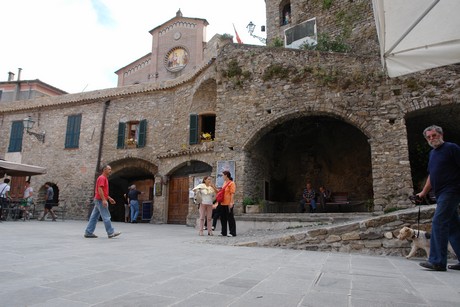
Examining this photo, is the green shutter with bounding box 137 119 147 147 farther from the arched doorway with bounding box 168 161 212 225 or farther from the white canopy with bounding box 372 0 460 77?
the white canopy with bounding box 372 0 460 77

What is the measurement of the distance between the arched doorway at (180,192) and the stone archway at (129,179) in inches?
59.7

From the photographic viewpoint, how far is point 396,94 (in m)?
9.39

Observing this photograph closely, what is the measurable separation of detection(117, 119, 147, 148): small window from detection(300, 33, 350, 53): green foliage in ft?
28.5

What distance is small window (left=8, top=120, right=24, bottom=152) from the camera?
1794 cm

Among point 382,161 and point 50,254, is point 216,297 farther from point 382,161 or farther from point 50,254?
point 382,161

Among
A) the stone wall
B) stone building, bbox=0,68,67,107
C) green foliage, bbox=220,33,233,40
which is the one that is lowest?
the stone wall

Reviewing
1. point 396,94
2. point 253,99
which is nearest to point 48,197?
point 253,99

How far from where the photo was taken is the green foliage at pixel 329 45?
13.5 metres

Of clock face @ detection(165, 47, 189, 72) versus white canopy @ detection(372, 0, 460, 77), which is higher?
clock face @ detection(165, 47, 189, 72)

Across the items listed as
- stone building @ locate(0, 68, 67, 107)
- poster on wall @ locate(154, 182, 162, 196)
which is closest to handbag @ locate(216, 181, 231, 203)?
poster on wall @ locate(154, 182, 162, 196)

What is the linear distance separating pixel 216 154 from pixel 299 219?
4013mm

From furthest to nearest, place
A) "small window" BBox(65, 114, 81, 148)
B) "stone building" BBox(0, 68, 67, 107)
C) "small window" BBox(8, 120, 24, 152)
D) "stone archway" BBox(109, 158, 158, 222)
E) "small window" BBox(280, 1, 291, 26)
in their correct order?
1. "stone building" BBox(0, 68, 67, 107)
2. "small window" BBox(8, 120, 24, 152)
3. "small window" BBox(280, 1, 291, 26)
4. "small window" BBox(65, 114, 81, 148)
5. "stone archway" BBox(109, 158, 158, 222)

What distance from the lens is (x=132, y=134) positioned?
53.0 ft

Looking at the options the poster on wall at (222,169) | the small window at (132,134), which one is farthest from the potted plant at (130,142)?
the poster on wall at (222,169)
